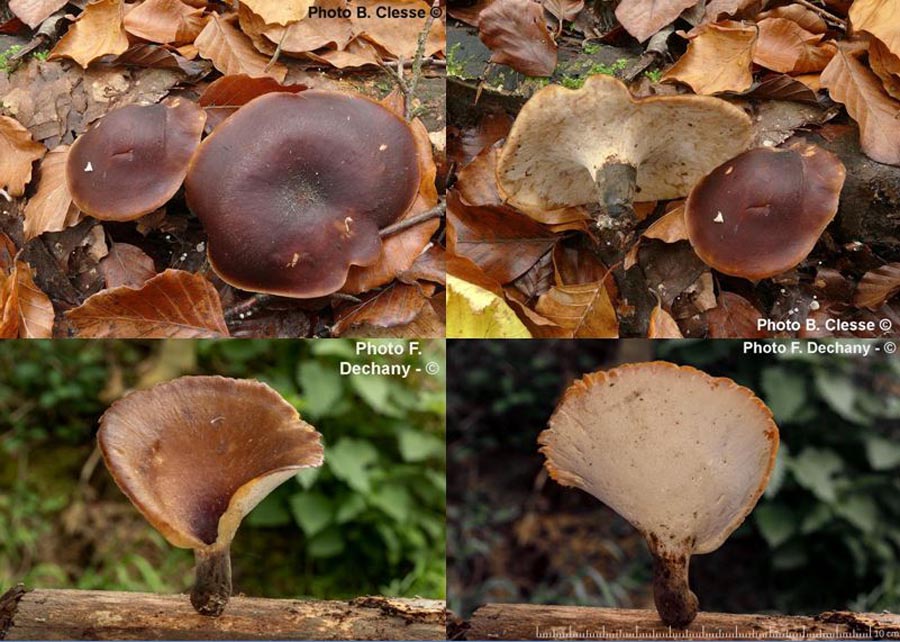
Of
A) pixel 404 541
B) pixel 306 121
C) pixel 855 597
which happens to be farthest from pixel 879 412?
pixel 306 121

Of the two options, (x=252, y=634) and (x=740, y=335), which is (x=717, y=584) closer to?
(x=740, y=335)

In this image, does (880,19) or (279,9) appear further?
(279,9)

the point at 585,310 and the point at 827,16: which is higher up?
the point at 827,16

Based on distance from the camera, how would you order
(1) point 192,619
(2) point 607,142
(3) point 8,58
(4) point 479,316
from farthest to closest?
1. (3) point 8,58
2. (4) point 479,316
3. (2) point 607,142
4. (1) point 192,619

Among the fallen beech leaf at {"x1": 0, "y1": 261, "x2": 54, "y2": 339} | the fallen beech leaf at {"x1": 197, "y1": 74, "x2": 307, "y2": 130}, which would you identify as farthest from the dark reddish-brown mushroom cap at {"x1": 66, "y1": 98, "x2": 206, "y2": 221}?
the fallen beech leaf at {"x1": 0, "y1": 261, "x2": 54, "y2": 339}

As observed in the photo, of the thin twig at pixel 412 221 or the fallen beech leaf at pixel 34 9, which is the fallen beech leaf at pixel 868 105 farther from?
the fallen beech leaf at pixel 34 9

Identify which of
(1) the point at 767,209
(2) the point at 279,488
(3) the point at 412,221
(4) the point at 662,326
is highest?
(1) the point at 767,209

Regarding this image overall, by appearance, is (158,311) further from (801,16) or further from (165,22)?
(801,16)

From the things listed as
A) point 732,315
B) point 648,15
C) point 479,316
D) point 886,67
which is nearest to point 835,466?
point 732,315
